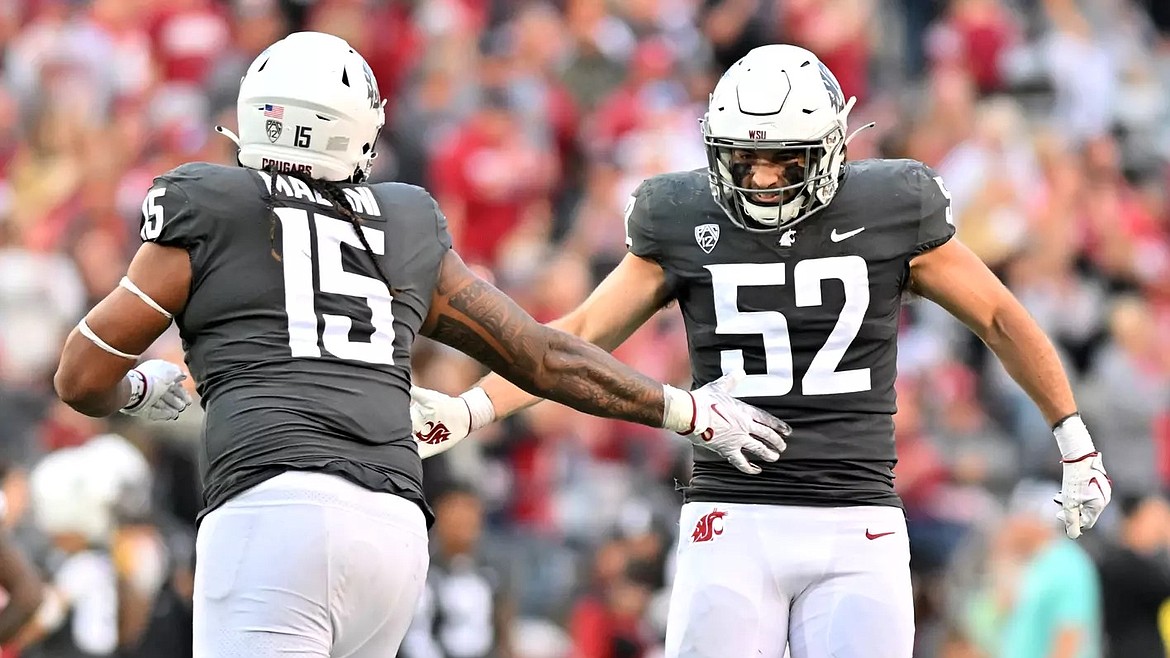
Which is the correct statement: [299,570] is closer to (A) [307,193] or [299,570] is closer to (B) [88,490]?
(A) [307,193]

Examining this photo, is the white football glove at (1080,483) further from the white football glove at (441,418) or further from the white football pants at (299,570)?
the white football pants at (299,570)

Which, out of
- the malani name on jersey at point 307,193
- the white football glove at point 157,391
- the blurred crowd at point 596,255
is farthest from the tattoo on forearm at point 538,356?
the blurred crowd at point 596,255

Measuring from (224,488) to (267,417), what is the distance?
0.19m

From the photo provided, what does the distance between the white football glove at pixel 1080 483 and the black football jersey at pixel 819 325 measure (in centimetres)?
57

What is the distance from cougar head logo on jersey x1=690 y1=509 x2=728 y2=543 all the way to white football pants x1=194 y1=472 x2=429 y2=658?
1.03 meters

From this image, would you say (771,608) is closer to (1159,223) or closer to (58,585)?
(58,585)

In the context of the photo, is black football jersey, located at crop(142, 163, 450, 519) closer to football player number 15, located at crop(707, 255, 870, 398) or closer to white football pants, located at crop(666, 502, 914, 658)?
white football pants, located at crop(666, 502, 914, 658)

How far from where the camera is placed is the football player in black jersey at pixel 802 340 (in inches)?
211

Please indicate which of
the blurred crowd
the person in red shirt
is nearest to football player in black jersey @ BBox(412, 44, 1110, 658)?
the blurred crowd

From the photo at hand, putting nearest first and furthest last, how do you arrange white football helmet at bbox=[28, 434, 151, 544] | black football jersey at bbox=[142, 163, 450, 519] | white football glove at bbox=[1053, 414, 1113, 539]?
black football jersey at bbox=[142, 163, 450, 519]
white football glove at bbox=[1053, 414, 1113, 539]
white football helmet at bbox=[28, 434, 151, 544]

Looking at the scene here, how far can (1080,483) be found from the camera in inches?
227

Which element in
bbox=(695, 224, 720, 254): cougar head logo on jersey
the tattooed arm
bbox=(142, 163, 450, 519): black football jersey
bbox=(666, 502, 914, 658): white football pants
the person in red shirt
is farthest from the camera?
the person in red shirt

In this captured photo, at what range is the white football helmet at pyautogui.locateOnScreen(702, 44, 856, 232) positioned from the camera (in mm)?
5457

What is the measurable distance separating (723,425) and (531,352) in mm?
542
